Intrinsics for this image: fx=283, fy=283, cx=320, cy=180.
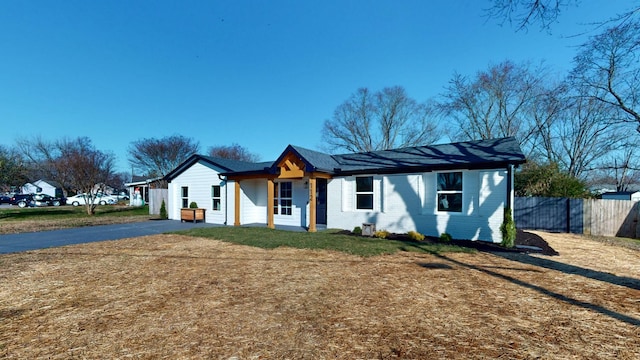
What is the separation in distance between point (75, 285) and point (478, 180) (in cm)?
1099

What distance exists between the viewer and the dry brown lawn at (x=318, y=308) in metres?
2.97

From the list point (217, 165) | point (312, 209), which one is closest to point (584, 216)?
point (312, 209)

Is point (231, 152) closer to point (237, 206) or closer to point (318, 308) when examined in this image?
point (237, 206)

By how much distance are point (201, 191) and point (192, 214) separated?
4.58 ft

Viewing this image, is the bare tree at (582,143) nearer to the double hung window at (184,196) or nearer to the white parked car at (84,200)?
the double hung window at (184,196)

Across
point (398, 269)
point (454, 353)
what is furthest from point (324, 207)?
point (454, 353)

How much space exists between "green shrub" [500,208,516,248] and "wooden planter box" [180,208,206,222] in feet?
46.2

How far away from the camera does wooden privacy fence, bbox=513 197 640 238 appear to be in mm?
12719

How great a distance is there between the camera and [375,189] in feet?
38.4

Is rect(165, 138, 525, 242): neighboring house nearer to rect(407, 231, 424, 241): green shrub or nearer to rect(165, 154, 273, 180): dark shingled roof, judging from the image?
rect(165, 154, 273, 180): dark shingled roof

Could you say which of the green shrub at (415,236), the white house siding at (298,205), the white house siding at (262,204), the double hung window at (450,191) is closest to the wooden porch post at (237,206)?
the white house siding at (262,204)

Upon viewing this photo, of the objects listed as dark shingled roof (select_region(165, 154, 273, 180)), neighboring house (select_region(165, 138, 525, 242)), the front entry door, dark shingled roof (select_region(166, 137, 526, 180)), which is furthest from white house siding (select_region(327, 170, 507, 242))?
dark shingled roof (select_region(165, 154, 273, 180))

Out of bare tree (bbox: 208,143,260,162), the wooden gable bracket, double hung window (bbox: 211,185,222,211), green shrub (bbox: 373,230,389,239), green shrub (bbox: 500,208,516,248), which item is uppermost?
bare tree (bbox: 208,143,260,162)

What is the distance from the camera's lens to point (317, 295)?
4.55 meters
